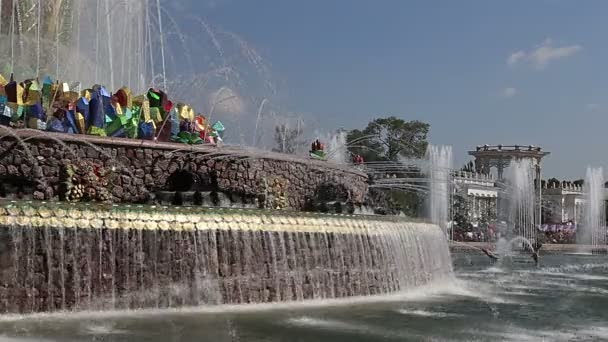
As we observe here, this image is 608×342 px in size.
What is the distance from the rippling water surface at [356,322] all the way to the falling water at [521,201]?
140ft

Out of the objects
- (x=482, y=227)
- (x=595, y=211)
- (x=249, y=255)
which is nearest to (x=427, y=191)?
(x=482, y=227)

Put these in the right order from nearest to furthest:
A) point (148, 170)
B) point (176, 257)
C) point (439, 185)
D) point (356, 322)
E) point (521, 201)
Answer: point (356, 322) → point (176, 257) → point (148, 170) → point (439, 185) → point (521, 201)

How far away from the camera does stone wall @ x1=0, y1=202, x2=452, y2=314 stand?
1059 cm

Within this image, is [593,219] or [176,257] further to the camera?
[593,219]

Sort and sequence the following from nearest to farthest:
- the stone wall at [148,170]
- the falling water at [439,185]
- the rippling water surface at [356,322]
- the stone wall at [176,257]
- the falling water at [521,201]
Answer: the rippling water surface at [356,322], the stone wall at [176,257], the stone wall at [148,170], the falling water at [439,185], the falling water at [521,201]

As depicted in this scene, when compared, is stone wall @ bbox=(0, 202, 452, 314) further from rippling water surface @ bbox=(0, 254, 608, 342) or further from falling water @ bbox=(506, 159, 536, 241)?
falling water @ bbox=(506, 159, 536, 241)

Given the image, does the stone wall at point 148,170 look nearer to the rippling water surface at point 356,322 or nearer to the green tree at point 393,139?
the rippling water surface at point 356,322

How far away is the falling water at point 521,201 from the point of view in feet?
188

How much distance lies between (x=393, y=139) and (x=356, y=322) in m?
53.1

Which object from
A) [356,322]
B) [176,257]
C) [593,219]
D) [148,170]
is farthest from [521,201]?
[176,257]

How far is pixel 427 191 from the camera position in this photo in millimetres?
45062

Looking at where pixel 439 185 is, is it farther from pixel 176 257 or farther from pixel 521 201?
pixel 176 257

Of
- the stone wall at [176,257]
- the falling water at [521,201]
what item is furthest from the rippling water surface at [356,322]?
the falling water at [521,201]

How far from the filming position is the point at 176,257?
11734mm
